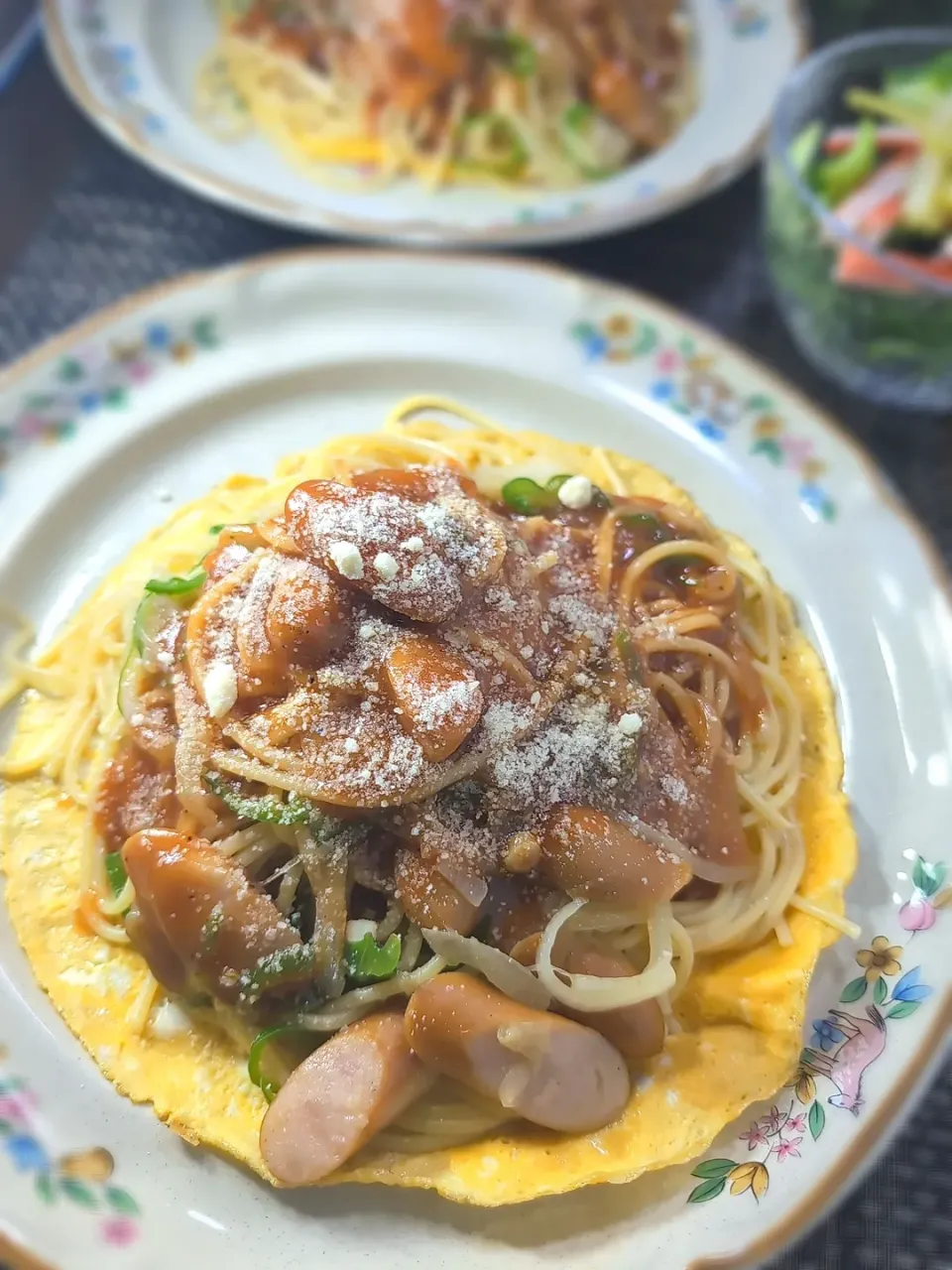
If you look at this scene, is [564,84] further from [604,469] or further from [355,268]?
[604,469]

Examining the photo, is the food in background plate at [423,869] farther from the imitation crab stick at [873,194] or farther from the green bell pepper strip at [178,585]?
the imitation crab stick at [873,194]

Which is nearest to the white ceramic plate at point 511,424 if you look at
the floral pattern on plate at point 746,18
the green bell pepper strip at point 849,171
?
the green bell pepper strip at point 849,171

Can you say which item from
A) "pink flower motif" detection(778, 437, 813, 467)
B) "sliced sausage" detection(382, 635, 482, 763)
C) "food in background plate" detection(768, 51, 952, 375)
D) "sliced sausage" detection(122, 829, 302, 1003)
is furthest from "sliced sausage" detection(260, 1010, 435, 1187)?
"food in background plate" detection(768, 51, 952, 375)

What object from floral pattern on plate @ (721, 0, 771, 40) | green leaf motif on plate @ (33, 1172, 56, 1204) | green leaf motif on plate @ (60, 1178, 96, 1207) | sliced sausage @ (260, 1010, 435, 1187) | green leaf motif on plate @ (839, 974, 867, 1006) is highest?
floral pattern on plate @ (721, 0, 771, 40)

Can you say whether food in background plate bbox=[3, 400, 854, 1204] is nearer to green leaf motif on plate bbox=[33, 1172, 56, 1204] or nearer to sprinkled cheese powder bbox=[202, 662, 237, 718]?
sprinkled cheese powder bbox=[202, 662, 237, 718]

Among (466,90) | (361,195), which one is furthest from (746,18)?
(361,195)

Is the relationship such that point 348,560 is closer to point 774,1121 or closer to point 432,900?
point 432,900
